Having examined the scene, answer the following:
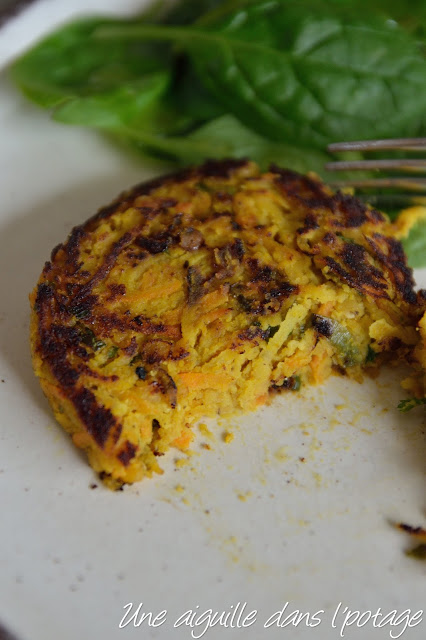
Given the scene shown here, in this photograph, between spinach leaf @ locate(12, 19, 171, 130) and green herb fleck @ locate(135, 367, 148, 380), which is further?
spinach leaf @ locate(12, 19, 171, 130)

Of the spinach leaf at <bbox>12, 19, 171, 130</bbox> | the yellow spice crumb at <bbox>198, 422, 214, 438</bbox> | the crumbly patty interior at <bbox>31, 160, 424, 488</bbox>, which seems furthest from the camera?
the spinach leaf at <bbox>12, 19, 171, 130</bbox>

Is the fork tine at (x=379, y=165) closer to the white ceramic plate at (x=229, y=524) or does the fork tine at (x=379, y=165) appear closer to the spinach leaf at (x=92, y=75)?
the white ceramic plate at (x=229, y=524)

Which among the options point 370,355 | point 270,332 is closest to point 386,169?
point 370,355

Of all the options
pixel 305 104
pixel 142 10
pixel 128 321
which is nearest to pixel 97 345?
pixel 128 321

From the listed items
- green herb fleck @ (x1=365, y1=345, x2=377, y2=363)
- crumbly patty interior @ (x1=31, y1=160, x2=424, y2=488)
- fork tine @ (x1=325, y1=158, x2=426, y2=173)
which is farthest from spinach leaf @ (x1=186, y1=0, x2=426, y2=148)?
green herb fleck @ (x1=365, y1=345, x2=377, y2=363)

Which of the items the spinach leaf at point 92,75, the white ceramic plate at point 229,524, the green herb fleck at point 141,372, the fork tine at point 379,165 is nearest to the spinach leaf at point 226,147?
the spinach leaf at point 92,75

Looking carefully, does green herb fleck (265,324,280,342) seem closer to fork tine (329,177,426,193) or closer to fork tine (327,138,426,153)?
fork tine (329,177,426,193)
